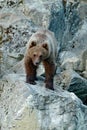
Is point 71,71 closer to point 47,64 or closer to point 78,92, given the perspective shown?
point 78,92

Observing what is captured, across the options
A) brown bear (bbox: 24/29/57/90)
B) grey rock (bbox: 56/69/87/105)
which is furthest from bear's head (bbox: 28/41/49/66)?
grey rock (bbox: 56/69/87/105)

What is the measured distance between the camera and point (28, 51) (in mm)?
11953

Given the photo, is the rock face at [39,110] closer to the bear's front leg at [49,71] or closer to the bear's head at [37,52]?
the bear's front leg at [49,71]

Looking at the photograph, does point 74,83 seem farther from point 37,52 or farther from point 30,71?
point 37,52

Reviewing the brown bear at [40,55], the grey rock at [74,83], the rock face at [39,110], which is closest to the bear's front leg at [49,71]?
the brown bear at [40,55]

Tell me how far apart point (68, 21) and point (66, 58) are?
1753 millimetres

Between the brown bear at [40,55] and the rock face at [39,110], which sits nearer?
the rock face at [39,110]

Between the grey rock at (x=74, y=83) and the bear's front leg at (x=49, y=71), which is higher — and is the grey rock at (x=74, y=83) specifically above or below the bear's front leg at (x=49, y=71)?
below

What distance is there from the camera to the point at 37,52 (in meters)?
11.8

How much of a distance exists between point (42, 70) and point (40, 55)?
2.46 metres

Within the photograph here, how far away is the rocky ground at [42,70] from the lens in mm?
11344

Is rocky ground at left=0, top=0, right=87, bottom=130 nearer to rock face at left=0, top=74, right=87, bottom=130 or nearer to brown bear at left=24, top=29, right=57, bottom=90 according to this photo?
rock face at left=0, top=74, right=87, bottom=130

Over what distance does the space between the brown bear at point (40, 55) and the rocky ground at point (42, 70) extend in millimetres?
238

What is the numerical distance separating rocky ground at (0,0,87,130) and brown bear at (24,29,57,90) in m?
0.24
